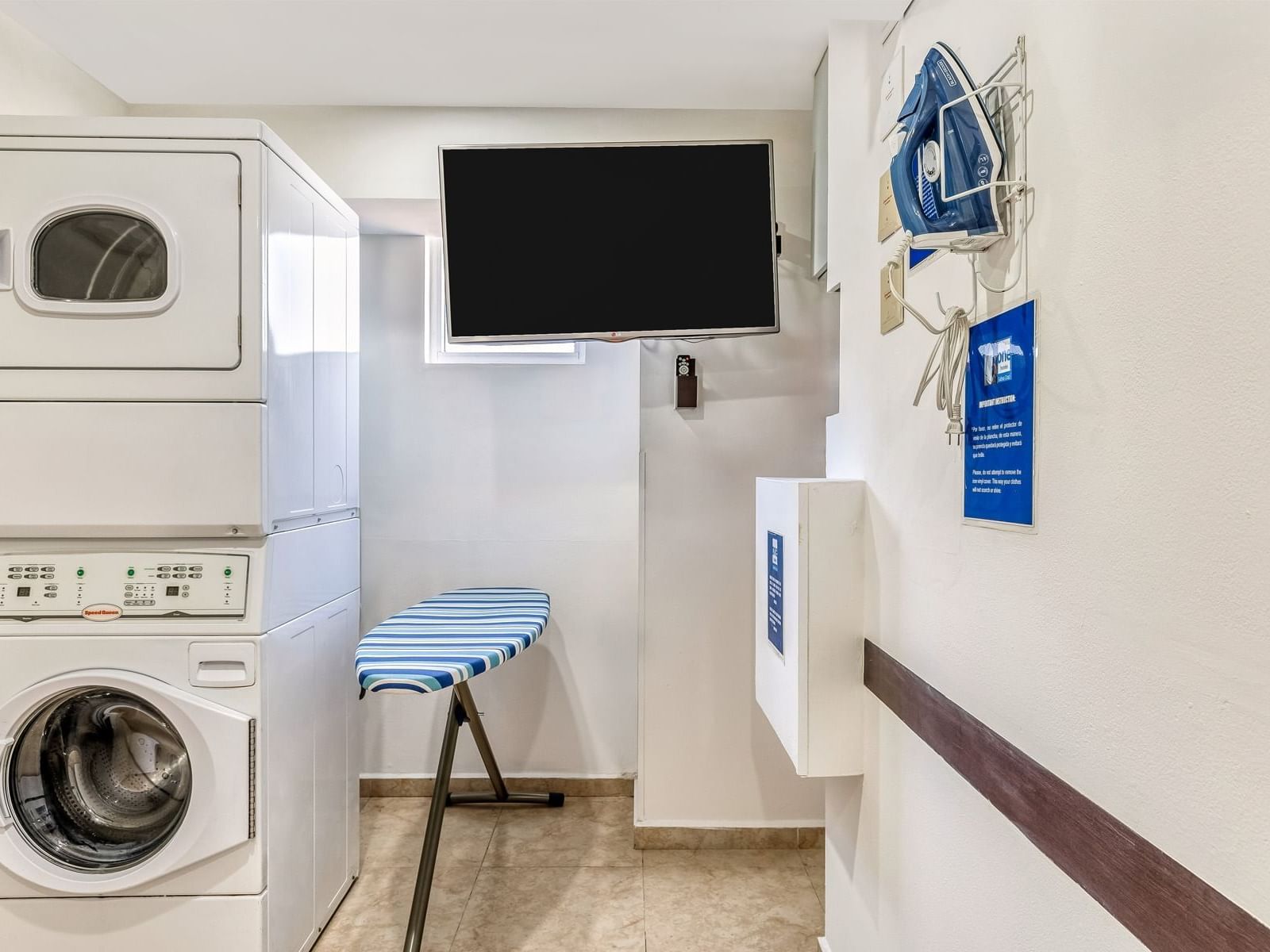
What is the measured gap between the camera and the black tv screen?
2252 millimetres

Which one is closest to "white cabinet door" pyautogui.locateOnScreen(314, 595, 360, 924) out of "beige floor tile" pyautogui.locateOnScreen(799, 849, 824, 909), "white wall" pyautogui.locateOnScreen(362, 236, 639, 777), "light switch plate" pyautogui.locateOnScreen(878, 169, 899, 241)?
"white wall" pyautogui.locateOnScreen(362, 236, 639, 777)

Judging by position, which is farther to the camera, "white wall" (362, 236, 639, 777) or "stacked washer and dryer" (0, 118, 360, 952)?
"white wall" (362, 236, 639, 777)

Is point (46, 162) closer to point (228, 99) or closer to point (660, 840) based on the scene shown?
point (228, 99)

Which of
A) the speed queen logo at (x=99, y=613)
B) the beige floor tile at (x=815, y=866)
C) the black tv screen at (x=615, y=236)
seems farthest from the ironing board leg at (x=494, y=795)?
the black tv screen at (x=615, y=236)

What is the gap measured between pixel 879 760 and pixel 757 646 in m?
0.55

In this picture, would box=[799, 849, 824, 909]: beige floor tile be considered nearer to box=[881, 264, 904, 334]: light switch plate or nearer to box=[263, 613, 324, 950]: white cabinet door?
box=[263, 613, 324, 950]: white cabinet door

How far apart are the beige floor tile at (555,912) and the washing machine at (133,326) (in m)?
1.34

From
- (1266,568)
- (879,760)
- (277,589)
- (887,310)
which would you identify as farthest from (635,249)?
(1266,568)

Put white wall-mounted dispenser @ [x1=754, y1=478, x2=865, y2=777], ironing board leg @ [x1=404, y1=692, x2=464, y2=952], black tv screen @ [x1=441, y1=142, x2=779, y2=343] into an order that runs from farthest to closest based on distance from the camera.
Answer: black tv screen @ [x1=441, y1=142, x2=779, y2=343]
ironing board leg @ [x1=404, y1=692, x2=464, y2=952]
white wall-mounted dispenser @ [x1=754, y1=478, x2=865, y2=777]

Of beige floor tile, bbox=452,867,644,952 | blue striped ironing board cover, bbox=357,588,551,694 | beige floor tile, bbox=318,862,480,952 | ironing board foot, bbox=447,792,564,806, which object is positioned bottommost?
beige floor tile, bbox=452,867,644,952

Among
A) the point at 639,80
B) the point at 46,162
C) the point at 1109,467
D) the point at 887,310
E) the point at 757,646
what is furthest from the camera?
the point at 639,80

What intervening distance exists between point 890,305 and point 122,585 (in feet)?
6.12

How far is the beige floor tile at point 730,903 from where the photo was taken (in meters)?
2.19

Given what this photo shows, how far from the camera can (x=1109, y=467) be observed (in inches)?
33.1
